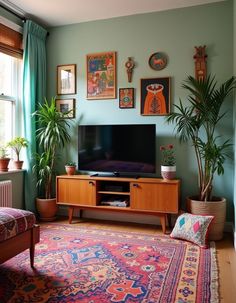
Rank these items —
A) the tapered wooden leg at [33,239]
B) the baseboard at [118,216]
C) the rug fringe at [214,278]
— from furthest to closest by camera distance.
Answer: the baseboard at [118,216]
the tapered wooden leg at [33,239]
the rug fringe at [214,278]

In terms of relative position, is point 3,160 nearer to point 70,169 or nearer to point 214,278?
point 70,169

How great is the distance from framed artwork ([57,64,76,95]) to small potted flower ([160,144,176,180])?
1.57 metres

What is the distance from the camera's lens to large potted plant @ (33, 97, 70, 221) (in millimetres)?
3695

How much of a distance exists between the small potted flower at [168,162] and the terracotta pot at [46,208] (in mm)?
1563

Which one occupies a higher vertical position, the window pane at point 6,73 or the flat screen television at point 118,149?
the window pane at point 6,73

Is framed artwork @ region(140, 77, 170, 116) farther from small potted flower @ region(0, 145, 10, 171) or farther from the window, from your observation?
small potted flower @ region(0, 145, 10, 171)

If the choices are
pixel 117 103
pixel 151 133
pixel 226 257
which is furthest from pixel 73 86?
pixel 226 257

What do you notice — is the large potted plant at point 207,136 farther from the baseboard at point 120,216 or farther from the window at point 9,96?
the window at point 9,96

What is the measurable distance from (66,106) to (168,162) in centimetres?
173

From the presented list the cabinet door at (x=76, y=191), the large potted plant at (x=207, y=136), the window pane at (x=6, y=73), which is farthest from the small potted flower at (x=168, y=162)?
the window pane at (x=6, y=73)

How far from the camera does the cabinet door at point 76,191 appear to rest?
348 cm

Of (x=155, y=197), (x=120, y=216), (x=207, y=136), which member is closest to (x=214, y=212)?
(x=155, y=197)

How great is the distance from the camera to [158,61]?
3574 millimetres

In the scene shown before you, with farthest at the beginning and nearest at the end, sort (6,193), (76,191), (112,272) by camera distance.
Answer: (76,191) → (6,193) → (112,272)
